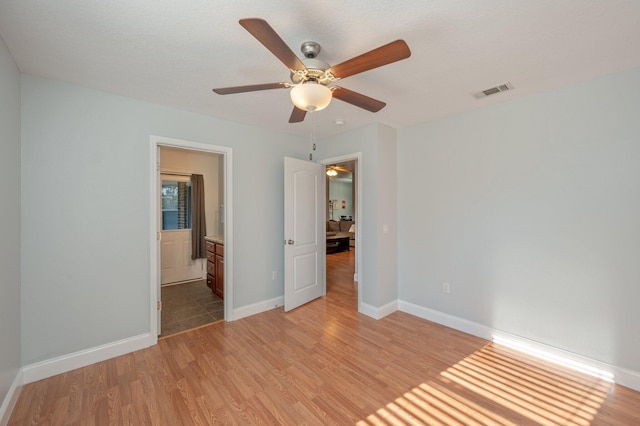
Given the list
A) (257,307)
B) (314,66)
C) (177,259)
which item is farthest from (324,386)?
(177,259)

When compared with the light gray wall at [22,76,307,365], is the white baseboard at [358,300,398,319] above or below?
below

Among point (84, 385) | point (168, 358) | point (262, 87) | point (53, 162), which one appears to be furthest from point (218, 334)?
point (262, 87)

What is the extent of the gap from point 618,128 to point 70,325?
489 cm

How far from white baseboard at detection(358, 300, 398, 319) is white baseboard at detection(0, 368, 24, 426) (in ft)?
10.4

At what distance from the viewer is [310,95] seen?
5.08ft

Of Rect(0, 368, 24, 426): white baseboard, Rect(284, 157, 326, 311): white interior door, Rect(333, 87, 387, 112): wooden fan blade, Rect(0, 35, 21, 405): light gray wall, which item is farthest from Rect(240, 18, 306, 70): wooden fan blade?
Rect(0, 368, 24, 426): white baseboard

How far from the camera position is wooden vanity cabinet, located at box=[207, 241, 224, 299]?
12.8ft

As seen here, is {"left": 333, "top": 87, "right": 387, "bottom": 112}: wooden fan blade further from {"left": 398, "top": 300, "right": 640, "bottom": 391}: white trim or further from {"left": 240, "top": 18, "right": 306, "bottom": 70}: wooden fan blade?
{"left": 398, "top": 300, "right": 640, "bottom": 391}: white trim

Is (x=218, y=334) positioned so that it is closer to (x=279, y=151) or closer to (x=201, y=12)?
(x=279, y=151)

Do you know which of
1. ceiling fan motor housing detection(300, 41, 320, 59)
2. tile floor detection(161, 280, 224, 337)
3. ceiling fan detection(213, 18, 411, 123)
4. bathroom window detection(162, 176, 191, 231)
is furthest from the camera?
bathroom window detection(162, 176, 191, 231)

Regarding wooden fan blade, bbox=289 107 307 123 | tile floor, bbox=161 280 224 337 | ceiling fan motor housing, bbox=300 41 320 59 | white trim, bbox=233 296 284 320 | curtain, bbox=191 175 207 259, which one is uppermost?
ceiling fan motor housing, bbox=300 41 320 59

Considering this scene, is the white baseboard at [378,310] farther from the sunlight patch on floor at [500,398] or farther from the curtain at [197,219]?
the curtain at [197,219]

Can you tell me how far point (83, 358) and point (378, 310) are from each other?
3.02 metres

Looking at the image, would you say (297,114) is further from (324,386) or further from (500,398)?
(500,398)
